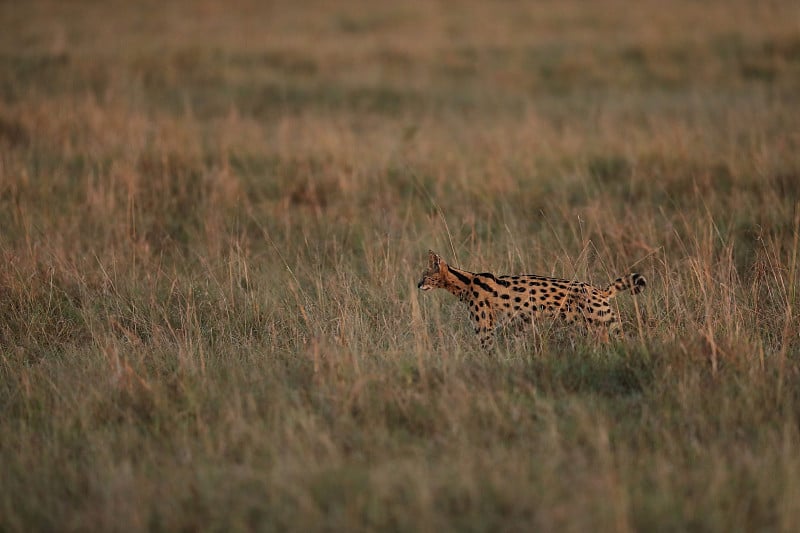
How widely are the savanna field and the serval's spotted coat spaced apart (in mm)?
160

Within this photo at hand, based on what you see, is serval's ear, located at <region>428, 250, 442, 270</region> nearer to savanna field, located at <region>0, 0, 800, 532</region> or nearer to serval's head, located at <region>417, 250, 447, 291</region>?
serval's head, located at <region>417, 250, 447, 291</region>

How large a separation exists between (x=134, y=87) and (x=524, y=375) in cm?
1087

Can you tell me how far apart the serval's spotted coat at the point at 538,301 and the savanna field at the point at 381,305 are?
0.16m

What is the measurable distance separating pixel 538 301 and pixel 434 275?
0.89 m

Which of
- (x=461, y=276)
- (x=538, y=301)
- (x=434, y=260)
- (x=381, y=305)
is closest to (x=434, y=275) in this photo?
(x=434, y=260)

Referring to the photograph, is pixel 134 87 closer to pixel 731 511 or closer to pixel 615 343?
pixel 615 343

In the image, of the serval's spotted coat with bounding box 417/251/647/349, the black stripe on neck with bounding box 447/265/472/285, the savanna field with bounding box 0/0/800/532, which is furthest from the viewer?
the black stripe on neck with bounding box 447/265/472/285

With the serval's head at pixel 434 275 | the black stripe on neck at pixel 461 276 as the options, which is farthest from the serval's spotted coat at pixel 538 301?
the serval's head at pixel 434 275

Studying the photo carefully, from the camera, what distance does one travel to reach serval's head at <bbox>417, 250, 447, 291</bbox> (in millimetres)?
5965

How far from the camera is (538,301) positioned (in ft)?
17.9

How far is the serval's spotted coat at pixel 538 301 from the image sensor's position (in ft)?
17.7

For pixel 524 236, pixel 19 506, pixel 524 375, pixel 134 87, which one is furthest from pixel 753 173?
pixel 134 87

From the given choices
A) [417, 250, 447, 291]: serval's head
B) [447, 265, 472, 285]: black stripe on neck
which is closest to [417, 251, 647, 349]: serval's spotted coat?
[447, 265, 472, 285]: black stripe on neck

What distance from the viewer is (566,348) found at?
17.0 ft
